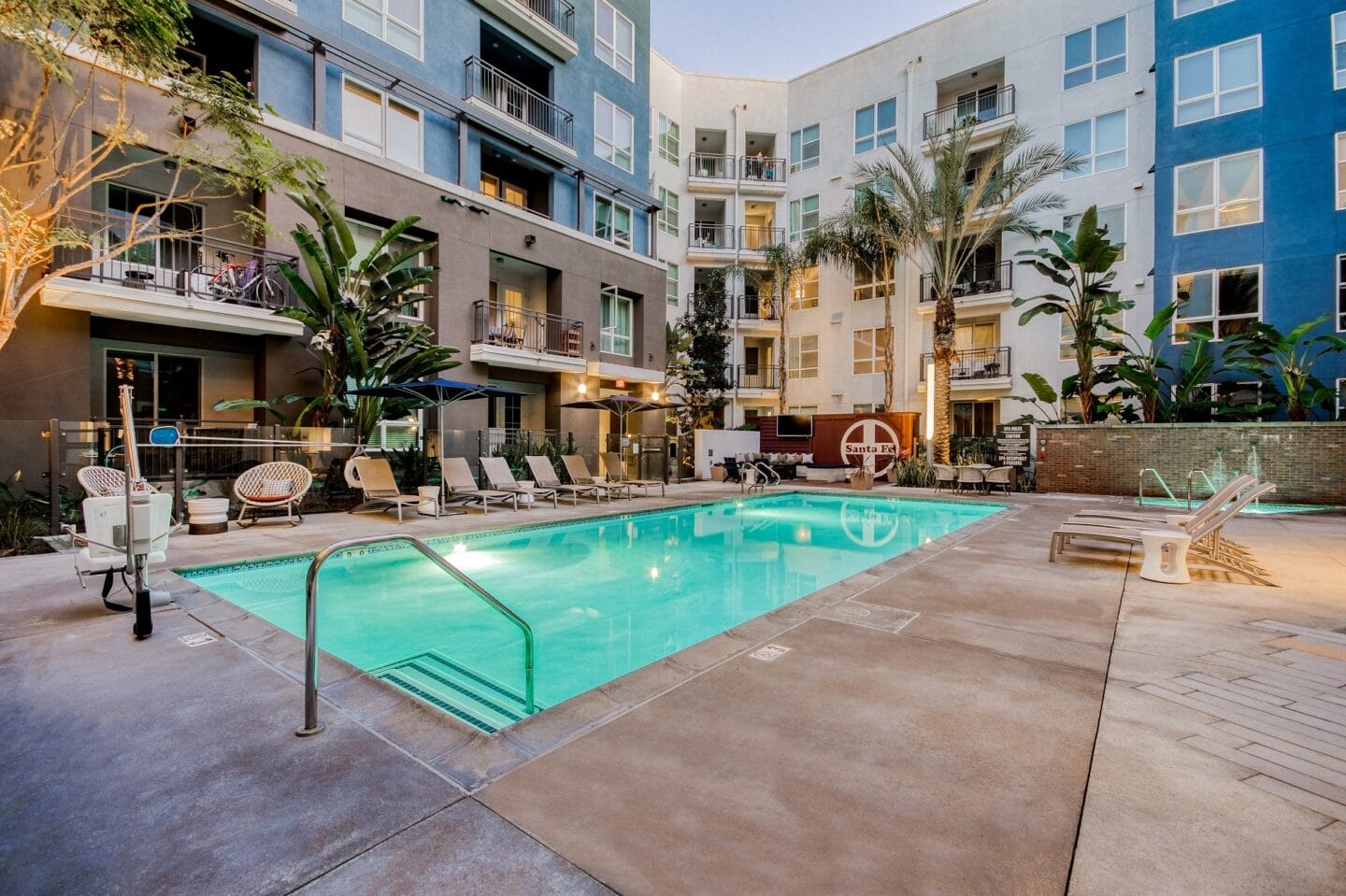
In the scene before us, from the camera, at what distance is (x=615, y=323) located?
2030cm

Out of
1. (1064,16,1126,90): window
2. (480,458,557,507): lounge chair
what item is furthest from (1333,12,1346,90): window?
(480,458,557,507): lounge chair

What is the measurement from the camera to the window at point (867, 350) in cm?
2464

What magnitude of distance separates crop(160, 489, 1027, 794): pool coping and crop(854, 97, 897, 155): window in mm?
25132

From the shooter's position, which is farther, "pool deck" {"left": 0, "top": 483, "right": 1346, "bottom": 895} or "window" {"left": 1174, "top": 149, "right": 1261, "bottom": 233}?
"window" {"left": 1174, "top": 149, "right": 1261, "bottom": 233}

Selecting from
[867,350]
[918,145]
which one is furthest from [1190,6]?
[867,350]

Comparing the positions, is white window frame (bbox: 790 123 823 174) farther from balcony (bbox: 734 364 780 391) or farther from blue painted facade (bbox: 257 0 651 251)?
balcony (bbox: 734 364 780 391)

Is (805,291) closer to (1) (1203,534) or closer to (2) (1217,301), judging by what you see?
(2) (1217,301)

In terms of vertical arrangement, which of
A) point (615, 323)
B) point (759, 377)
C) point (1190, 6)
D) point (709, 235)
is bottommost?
point (759, 377)

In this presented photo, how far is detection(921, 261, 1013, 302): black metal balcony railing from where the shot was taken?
21.5m

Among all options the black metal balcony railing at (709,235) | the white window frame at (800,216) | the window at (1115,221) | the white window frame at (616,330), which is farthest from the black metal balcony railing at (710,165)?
the window at (1115,221)

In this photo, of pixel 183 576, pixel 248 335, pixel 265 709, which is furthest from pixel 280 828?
pixel 248 335

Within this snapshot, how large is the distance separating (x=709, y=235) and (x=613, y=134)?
8781mm

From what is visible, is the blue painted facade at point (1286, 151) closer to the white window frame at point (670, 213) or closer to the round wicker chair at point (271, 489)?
the white window frame at point (670, 213)

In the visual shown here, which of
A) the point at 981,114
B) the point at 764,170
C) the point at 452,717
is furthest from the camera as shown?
the point at 764,170
